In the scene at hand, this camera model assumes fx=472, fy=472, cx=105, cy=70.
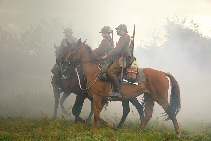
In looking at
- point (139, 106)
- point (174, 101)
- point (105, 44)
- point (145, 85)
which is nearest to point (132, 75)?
point (145, 85)

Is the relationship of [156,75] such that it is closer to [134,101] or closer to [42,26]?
[134,101]

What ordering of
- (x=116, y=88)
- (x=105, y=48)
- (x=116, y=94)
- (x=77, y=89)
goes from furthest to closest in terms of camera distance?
(x=77, y=89)
(x=105, y=48)
(x=116, y=94)
(x=116, y=88)

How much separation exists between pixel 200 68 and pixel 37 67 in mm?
20366

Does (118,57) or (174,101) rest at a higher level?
(118,57)

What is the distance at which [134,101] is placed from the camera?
1939cm

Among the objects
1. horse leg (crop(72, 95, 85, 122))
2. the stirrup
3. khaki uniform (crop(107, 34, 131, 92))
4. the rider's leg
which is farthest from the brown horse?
horse leg (crop(72, 95, 85, 122))

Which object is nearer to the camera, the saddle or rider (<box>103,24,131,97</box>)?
rider (<box>103,24,131,97</box>)

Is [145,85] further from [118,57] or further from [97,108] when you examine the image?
[97,108]

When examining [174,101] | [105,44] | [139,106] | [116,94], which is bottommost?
[139,106]

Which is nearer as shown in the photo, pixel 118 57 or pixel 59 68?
pixel 118 57

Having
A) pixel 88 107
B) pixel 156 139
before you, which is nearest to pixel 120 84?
pixel 156 139

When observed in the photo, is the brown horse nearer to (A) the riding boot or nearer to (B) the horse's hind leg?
(A) the riding boot

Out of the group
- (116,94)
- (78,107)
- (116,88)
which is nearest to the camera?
(116,88)

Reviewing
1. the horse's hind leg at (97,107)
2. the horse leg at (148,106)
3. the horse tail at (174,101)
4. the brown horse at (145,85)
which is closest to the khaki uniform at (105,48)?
the brown horse at (145,85)
